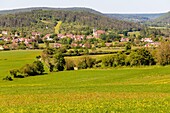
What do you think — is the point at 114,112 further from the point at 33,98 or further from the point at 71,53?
the point at 71,53

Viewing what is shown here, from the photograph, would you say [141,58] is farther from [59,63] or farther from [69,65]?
[59,63]

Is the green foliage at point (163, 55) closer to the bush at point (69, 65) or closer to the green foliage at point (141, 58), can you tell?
the green foliage at point (141, 58)

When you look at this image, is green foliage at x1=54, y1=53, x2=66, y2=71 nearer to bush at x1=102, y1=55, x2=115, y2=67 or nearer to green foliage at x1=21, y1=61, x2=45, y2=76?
green foliage at x1=21, y1=61, x2=45, y2=76

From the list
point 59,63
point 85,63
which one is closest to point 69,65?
point 59,63

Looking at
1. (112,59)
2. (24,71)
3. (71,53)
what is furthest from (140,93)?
(71,53)

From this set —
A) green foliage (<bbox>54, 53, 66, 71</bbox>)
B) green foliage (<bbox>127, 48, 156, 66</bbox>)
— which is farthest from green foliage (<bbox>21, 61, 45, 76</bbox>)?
green foliage (<bbox>127, 48, 156, 66</bbox>)

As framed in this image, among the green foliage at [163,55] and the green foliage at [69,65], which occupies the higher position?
the green foliage at [163,55]

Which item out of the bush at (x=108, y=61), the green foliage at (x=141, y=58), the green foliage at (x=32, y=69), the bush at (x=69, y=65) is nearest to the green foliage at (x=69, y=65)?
the bush at (x=69, y=65)

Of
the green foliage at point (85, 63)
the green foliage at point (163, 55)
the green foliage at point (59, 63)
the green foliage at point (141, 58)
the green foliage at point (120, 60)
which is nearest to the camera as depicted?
the green foliage at point (163, 55)

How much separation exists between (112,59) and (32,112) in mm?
68738

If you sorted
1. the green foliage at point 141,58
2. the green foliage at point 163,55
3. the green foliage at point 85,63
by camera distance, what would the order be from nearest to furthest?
the green foliage at point 163,55
the green foliage at point 141,58
the green foliage at point 85,63

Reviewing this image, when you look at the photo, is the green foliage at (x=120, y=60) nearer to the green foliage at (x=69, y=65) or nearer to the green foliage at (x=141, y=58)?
the green foliage at (x=141, y=58)

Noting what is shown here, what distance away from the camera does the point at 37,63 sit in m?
78.8

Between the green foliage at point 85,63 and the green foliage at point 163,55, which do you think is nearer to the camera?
the green foliage at point 163,55
